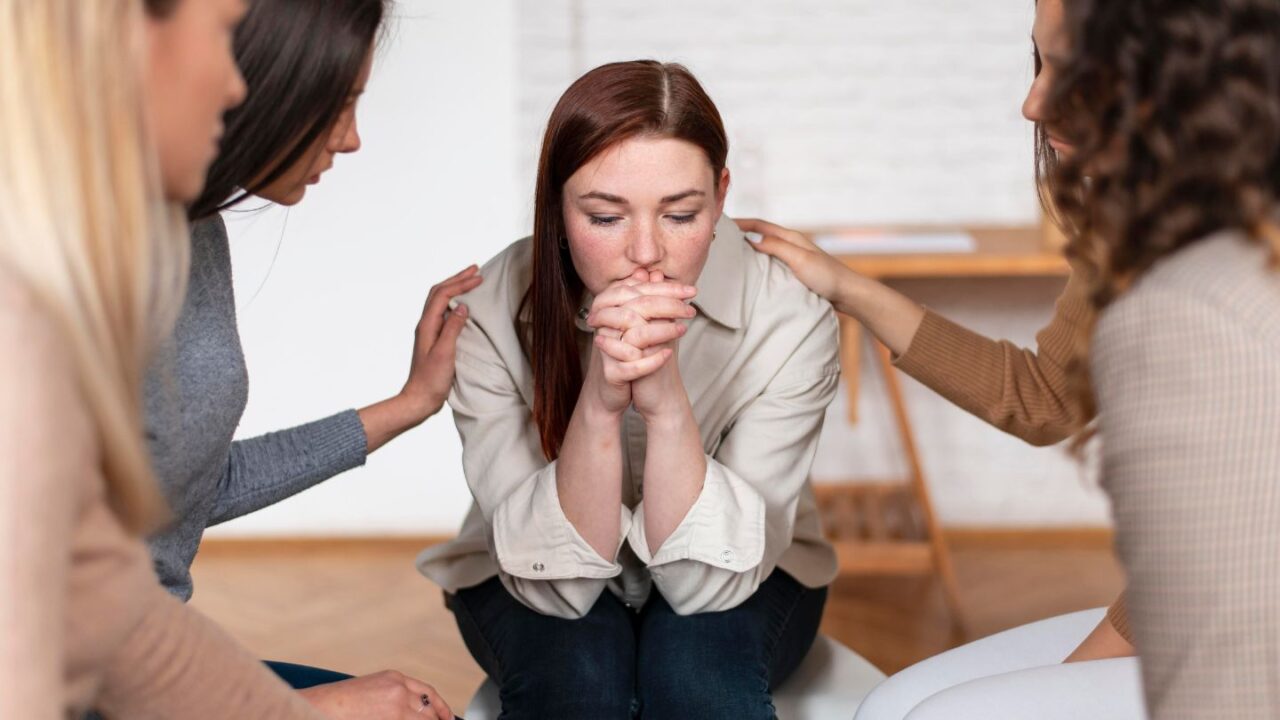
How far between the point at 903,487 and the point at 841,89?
1.12 metres

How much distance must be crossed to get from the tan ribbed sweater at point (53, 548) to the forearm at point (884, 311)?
44.6 inches

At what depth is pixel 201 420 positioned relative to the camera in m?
1.42

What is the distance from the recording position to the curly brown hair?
0.88m

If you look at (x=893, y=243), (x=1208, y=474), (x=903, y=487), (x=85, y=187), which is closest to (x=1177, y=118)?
(x=1208, y=474)

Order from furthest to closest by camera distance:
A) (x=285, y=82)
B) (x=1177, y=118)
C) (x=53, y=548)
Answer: (x=285, y=82) → (x=1177, y=118) → (x=53, y=548)

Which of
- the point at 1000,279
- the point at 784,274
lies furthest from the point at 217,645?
the point at 1000,279

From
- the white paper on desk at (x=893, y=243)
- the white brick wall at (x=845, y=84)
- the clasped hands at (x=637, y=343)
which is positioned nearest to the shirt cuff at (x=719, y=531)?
the clasped hands at (x=637, y=343)

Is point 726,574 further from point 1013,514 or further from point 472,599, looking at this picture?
point 1013,514

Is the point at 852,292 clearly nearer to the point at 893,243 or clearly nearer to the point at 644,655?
the point at 644,655

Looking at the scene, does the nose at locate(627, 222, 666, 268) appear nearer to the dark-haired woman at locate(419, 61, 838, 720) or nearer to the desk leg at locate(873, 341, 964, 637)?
the dark-haired woman at locate(419, 61, 838, 720)

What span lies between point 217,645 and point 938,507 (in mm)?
3191

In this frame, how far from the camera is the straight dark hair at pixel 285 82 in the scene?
4.24 ft

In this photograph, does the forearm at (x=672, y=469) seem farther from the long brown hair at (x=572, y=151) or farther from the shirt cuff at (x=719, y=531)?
the long brown hair at (x=572, y=151)

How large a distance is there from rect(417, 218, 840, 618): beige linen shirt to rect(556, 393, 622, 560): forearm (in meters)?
0.02
